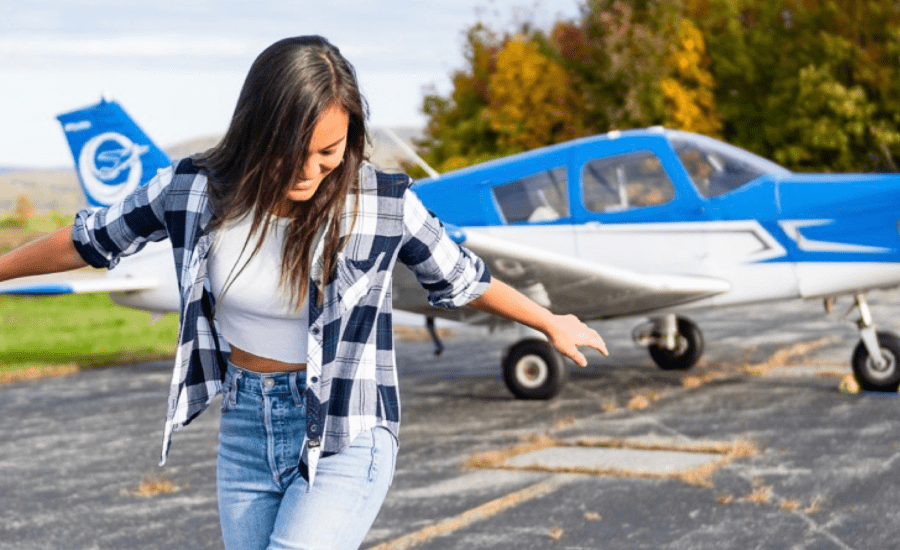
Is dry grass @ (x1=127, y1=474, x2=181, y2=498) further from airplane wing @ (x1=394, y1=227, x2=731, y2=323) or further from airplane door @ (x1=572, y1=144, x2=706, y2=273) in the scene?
airplane door @ (x1=572, y1=144, x2=706, y2=273)

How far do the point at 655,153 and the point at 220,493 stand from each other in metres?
7.65

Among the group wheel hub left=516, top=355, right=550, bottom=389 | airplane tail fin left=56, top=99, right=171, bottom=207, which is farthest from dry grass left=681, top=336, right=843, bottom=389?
airplane tail fin left=56, top=99, right=171, bottom=207

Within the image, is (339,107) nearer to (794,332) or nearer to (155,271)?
(155,271)

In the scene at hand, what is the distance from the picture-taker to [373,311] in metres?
2.71

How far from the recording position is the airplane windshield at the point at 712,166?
32.8 feet

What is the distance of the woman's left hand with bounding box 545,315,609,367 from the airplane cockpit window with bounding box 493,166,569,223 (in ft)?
24.2

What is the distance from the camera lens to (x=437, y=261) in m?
2.76

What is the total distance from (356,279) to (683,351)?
931cm

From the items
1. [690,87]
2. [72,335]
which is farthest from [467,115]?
[72,335]

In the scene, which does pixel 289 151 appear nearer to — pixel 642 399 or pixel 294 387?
pixel 294 387

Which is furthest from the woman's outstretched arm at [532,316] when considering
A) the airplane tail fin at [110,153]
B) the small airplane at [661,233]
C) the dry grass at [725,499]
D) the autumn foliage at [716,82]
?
the autumn foliage at [716,82]

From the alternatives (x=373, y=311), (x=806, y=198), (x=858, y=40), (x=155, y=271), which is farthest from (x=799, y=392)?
(x=858, y=40)

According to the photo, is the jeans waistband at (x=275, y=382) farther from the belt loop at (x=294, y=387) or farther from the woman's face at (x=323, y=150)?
the woman's face at (x=323, y=150)

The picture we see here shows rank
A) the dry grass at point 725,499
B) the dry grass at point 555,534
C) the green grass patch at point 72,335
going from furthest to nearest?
the green grass patch at point 72,335, the dry grass at point 725,499, the dry grass at point 555,534
